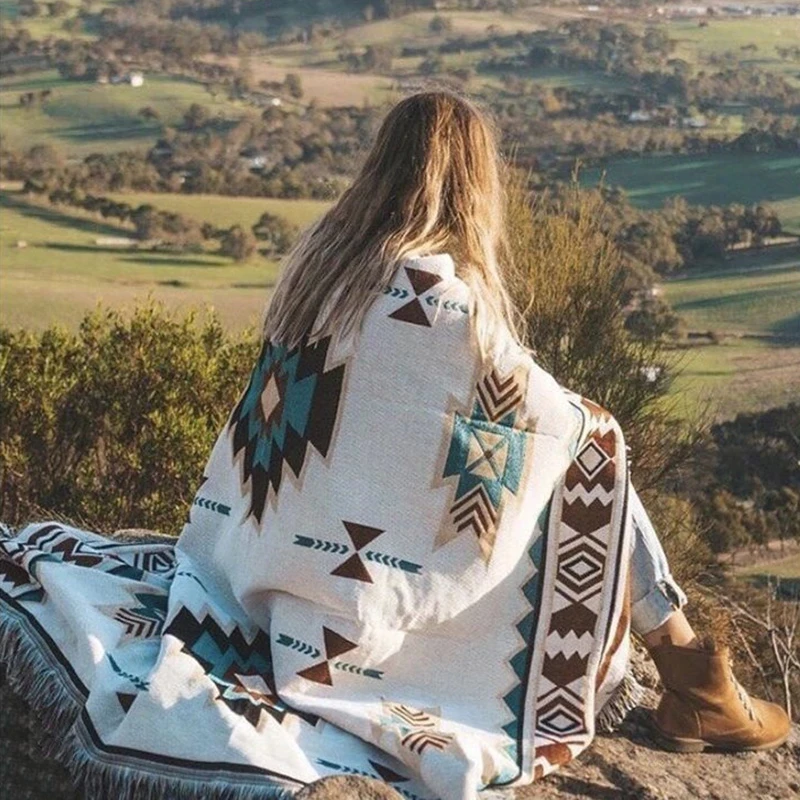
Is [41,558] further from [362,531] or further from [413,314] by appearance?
[413,314]

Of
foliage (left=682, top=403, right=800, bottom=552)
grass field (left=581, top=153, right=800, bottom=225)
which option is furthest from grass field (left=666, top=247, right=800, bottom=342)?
foliage (left=682, top=403, right=800, bottom=552)

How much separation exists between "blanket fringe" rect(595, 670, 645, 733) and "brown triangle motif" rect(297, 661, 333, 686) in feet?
2.36

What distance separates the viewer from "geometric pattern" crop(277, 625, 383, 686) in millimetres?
2783

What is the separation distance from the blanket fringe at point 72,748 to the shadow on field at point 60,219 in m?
24.1

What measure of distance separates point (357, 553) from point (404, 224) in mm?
674

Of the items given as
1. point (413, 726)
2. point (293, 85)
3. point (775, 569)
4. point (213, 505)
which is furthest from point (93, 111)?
point (413, 726)

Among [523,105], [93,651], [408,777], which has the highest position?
[93,651]

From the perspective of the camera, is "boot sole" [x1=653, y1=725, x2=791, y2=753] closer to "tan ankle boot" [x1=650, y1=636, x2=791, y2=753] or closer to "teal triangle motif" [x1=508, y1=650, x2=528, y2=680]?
"tan ankle boot" [x1=650, y1=636, x2=791, y2=753]

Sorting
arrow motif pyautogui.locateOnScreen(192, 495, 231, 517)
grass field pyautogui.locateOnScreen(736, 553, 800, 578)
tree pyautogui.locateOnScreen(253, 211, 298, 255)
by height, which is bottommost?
tree pyautogui.locateOnScreen(253, 211, 298, 255)

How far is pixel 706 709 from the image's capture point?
3148 millimetres

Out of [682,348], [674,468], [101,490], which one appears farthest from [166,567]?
[682,348]

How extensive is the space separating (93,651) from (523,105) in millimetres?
Result: 33605

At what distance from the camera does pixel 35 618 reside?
9.68 feet

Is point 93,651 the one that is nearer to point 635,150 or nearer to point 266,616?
point 266,616
